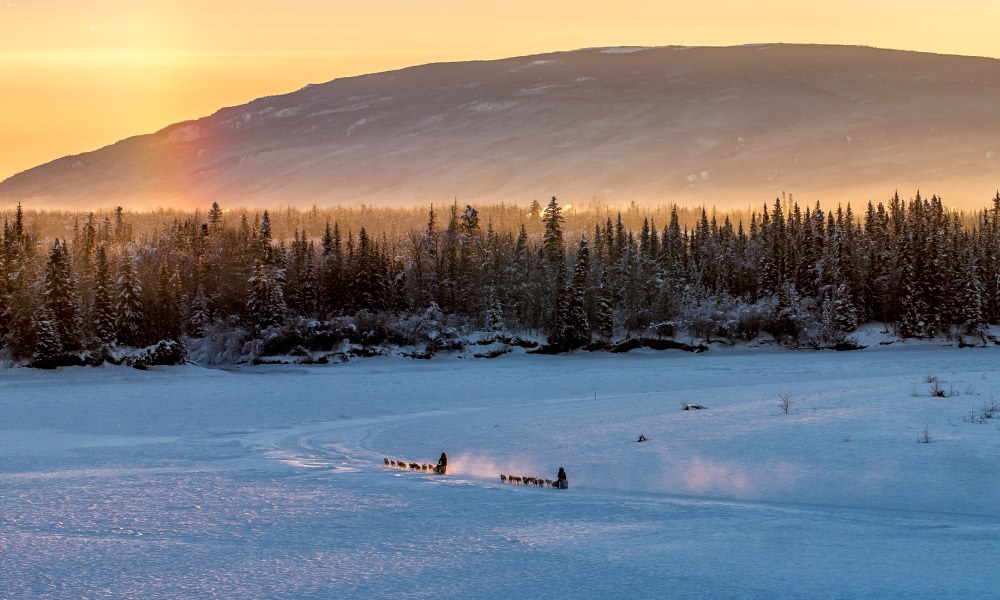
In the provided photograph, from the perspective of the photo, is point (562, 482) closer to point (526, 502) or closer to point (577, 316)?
point (526, 502)

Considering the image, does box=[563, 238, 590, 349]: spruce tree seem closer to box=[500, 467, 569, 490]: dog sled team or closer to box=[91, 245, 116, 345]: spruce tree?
box=[91, 245, 116, 345]: spruce tree

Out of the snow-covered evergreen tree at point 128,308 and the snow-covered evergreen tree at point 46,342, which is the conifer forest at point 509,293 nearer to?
the snow-covered evergreen tree at point 128,308

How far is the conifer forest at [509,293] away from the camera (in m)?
102

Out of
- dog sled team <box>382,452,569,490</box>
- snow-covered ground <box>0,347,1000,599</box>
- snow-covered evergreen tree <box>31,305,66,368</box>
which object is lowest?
dog sled team <box>382,452,569,490</box>

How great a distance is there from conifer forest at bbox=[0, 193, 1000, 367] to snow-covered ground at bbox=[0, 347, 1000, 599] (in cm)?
5337

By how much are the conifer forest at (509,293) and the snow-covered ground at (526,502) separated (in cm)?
5337

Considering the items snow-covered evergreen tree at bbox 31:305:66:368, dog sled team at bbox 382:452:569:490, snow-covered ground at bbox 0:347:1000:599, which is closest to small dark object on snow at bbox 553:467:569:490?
dog sled team at bbox 382:452:569:490

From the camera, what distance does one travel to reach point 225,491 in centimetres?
2420

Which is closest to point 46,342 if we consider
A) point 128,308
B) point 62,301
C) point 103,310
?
point 62,301

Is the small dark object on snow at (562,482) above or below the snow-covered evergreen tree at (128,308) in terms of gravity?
below

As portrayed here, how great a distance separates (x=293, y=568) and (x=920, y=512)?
609 inches

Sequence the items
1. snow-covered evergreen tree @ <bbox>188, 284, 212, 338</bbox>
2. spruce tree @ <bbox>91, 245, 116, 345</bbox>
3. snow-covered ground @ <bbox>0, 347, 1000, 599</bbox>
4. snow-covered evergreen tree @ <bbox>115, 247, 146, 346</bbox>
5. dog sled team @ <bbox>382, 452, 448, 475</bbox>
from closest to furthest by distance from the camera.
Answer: snow-covered ground @ <bbox>0, 347, 1000, 599</bbox>, dog sled team @ <bbox>382, 452, 448, 475</bbox>, spruce tree @ <bbox>91, 245, 116, 345</bbox>, snow-covered evergreen tree @ <bbox>115, 247, 146, 346</bbox>, snow-covered evergreen tree @ <bbox>188, 284, 212, 338</bbox>

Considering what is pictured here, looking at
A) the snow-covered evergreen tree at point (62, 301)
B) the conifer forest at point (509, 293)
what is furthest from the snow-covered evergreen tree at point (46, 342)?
the conifer forest at point (509, 293)

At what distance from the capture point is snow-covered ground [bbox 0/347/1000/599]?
50.6 ft
